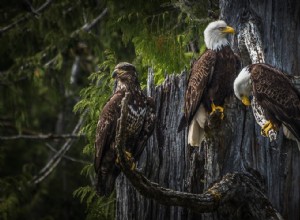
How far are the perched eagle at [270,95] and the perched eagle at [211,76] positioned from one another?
35 centimetres

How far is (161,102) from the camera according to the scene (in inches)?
279

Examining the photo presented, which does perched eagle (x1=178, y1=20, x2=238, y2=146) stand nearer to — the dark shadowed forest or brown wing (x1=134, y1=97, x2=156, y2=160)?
the dark shadowed forest

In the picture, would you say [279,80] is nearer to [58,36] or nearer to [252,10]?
[252,10]

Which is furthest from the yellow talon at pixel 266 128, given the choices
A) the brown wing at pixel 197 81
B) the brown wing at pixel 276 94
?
the brown wing at pixel 197 81

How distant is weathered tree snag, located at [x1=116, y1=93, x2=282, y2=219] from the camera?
5711mm

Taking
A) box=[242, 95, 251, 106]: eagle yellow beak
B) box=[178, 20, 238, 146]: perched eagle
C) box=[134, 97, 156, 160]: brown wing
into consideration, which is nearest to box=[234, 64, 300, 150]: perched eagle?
box=[242, 95, 251, 106]: eagle yellow beak

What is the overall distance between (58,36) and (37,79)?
711 mm

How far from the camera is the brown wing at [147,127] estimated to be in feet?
23.2

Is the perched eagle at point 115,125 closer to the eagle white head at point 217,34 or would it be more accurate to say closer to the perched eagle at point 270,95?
the eagle white head at point 217,34

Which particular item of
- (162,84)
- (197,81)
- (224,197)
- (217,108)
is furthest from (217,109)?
(224,197)

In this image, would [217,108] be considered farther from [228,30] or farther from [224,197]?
[224,197]

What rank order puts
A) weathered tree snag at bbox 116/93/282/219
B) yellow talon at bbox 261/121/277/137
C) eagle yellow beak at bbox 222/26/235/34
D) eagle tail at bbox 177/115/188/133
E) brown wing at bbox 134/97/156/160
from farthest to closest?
brown wing at bbox 134/97/156/160 → eagle yellow beak at bbox 222/26/235/34 → eagle tail at bbox 177/115/188/133 → yellow talon at bbox 261/121/277/137 → weathered tree snag at bbox 116/93/282/219

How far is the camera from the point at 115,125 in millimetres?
7094

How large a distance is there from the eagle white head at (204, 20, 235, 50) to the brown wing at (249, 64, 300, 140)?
1.70 ft
